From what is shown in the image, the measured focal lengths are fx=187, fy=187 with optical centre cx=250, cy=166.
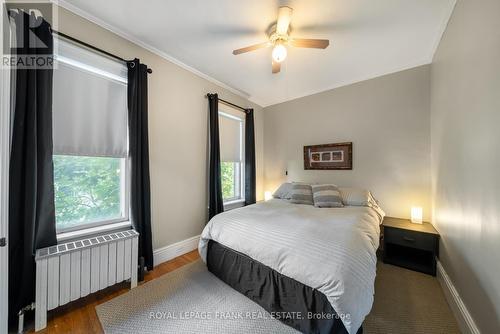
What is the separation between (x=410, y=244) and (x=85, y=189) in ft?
12.1

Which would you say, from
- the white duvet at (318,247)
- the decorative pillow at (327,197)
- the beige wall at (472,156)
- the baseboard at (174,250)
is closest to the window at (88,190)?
the baseboard at (174,250)

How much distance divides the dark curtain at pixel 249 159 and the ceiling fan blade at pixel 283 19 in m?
1.95

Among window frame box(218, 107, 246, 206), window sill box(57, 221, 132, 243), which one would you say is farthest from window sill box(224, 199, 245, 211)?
window sill box(57, 221, 132, 243)

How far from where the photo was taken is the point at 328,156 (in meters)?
3.35

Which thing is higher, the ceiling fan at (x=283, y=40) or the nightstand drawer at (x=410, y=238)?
the ceiling fan at (x=283, y=40)

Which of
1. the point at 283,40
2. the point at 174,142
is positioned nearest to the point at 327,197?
the point at 283,40

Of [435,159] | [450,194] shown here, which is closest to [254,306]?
[450,194]

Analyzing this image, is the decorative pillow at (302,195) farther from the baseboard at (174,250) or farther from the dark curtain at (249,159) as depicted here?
the baseboard at (174,250)

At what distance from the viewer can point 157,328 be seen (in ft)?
4.67

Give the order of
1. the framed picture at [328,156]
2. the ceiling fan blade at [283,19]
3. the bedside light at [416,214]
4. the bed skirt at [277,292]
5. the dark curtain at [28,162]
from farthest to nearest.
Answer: the framed picture at [328,156], the bedside light at [416,214], the ceiling fan blade at [283,19], the dark curtain at [28,162], the bed skirt at [277,292]

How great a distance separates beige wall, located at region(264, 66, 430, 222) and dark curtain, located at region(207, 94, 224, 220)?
5.25ft

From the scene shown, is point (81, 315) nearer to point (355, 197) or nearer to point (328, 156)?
point (355, 197)

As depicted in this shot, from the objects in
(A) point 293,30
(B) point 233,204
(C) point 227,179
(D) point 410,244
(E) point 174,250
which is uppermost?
(A) point 293,30

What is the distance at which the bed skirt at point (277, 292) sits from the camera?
49.8 inches
